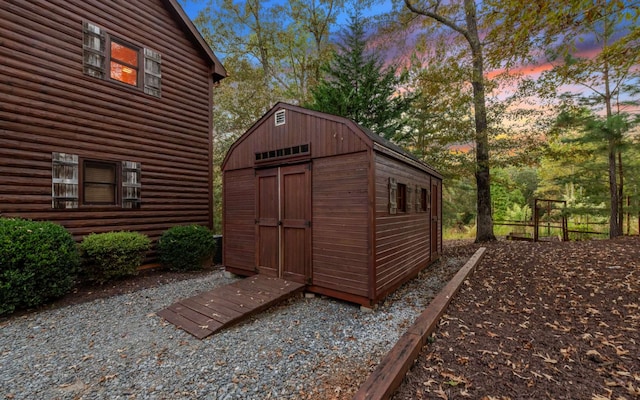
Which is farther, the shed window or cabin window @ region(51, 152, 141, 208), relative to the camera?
the shed window

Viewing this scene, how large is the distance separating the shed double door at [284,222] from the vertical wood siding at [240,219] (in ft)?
0.62

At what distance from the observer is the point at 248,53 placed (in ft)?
47.5

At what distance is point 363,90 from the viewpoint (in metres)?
10.2

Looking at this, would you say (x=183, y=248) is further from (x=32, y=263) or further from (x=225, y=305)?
(x=225, y=305)

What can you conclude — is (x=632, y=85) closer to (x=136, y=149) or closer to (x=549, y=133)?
(x=549, y=133)

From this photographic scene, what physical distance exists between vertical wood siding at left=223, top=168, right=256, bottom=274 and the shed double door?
0.62ft

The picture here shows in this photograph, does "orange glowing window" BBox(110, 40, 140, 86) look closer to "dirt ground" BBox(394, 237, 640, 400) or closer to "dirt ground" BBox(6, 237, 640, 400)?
"dirt ground" BBox(6, 237, 640, 400)

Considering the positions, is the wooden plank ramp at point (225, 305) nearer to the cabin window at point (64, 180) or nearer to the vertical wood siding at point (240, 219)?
the vertical wood siding at point (240, 219)

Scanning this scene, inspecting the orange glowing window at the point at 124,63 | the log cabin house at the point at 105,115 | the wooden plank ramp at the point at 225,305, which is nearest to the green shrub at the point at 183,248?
the log cabin house at the point at 105,115

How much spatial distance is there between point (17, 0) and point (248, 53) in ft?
34.5

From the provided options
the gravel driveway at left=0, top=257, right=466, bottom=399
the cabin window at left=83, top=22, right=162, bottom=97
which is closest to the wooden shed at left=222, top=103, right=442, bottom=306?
the gravel driveway at left=0, top=257, right=466, bottom=399

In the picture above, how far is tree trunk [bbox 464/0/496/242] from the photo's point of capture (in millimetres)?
9156

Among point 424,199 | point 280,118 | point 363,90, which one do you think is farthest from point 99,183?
point 363,90

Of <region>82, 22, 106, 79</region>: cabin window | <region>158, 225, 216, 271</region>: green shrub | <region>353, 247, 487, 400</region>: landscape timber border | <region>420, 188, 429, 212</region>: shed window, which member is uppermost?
<region>82, 22, 106, 79</region>: cabin window
